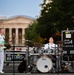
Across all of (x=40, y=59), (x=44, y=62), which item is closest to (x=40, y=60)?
(x=40, y=59)

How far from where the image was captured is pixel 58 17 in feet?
178

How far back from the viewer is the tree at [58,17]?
5278cm

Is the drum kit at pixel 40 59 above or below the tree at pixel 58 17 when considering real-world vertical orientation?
below

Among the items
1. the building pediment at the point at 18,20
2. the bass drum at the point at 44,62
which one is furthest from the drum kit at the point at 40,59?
the building pediment at the point at 18,20

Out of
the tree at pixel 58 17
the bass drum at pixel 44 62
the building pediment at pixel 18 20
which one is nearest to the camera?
the bass drum at pixel 44 62

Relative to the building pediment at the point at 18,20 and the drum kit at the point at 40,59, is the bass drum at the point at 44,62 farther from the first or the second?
the building pediment at the point at 18,20

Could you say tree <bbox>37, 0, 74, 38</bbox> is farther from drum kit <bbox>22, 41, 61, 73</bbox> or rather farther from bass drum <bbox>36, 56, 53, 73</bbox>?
bass drum <bbox>36, 56, 53, 73</bbox>

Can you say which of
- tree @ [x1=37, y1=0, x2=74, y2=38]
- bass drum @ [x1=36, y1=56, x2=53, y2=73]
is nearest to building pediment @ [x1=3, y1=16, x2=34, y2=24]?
tree @ [x1=37, y1=0, x2=74, y2=38]

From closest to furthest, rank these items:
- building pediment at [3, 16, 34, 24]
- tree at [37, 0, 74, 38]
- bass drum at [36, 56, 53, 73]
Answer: bass drum at [36, 56, 53, 73]
tree at [37, 0, 74, 38]
building pediment at [3, 16, 34, 24]

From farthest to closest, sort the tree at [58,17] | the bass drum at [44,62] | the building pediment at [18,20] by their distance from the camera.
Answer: the building pediment at [18,20] → the tree at [58,17] → the bass drum at [44,62]

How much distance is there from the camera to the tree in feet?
173

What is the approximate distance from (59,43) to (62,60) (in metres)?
1.15

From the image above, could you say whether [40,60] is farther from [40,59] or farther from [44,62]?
[44,62]

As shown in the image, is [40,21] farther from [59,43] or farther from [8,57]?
[59,43]
